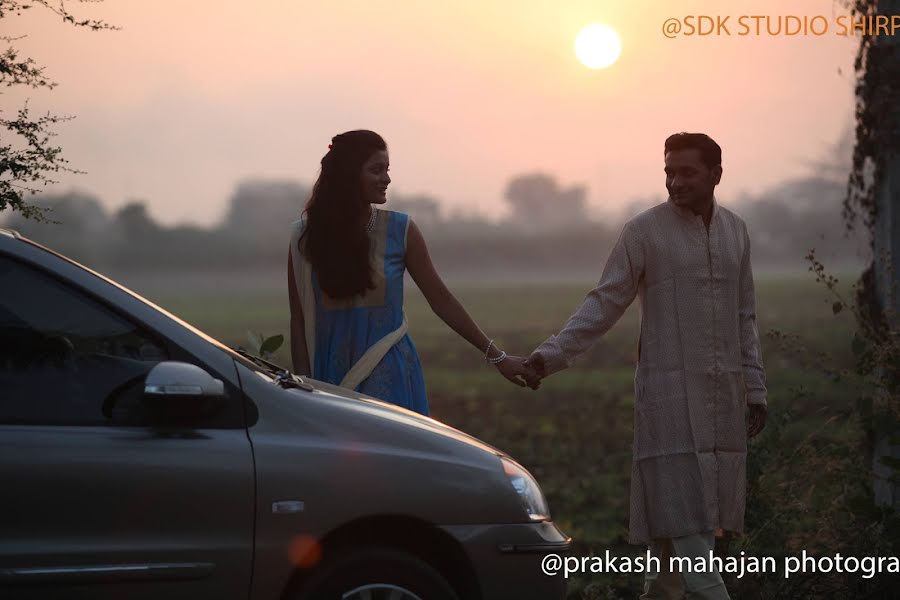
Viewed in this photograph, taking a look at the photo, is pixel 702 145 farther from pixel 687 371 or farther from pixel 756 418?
pixel 756 418

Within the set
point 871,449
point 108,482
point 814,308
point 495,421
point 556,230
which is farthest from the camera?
point 556,230

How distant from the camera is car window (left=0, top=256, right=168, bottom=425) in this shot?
13.0ft

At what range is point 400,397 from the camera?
577 centimetres

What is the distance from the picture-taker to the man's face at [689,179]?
217 inches

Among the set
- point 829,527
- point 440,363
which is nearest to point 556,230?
point 440,363

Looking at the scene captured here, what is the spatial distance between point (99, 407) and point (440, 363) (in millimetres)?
26549

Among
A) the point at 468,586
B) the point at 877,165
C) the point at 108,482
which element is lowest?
the point at 468,586

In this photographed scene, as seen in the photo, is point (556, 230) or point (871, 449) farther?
point (556, 230)

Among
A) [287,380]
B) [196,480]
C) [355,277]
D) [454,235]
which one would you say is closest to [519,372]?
[355,277]

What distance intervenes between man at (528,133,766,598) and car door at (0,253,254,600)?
2086 millimetres

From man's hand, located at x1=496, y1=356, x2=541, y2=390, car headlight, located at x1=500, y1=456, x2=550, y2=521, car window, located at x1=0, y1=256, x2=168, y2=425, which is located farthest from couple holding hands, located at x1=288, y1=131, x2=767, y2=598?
car window, located at x1=0, y1=256, x2=168, y2=425

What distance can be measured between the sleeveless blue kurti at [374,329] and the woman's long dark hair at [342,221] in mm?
60

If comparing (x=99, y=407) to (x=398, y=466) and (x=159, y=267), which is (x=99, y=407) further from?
(x=159, y=267)

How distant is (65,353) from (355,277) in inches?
72.2
